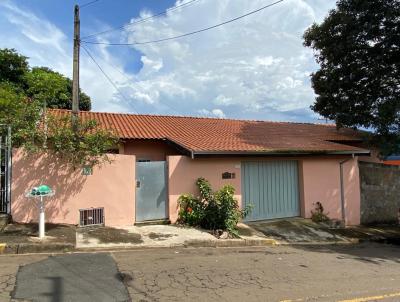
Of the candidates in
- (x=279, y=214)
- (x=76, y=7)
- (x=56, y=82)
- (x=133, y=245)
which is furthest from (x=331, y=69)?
(x=56, y=82)

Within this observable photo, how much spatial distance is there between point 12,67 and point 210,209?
1701cm

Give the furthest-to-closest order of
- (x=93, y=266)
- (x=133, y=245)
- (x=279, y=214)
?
1. (x=279, y=214)
2. (x=133, y=245)
3. (x=93, y=266)

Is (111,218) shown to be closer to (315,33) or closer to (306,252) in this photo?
(306,252)

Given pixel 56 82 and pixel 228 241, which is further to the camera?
pixel 56 82

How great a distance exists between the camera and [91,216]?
1021 cm

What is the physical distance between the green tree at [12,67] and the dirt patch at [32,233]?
14.9m

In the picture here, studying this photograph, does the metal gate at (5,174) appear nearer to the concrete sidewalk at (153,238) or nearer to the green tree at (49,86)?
the concrete sidewalk at (153,238)

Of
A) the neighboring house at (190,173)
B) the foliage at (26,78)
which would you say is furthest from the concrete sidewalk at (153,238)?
the foliage at (26,78)

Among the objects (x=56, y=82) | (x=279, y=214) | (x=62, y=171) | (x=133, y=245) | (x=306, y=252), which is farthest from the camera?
(x=56, y=82)

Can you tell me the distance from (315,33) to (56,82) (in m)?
14.6

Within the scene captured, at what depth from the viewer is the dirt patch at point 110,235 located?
891 cm

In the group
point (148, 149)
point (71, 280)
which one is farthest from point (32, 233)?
point (148, 149)

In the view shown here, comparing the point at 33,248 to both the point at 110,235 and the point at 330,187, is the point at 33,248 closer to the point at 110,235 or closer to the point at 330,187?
the point at 110,235

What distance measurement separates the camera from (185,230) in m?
10.4
